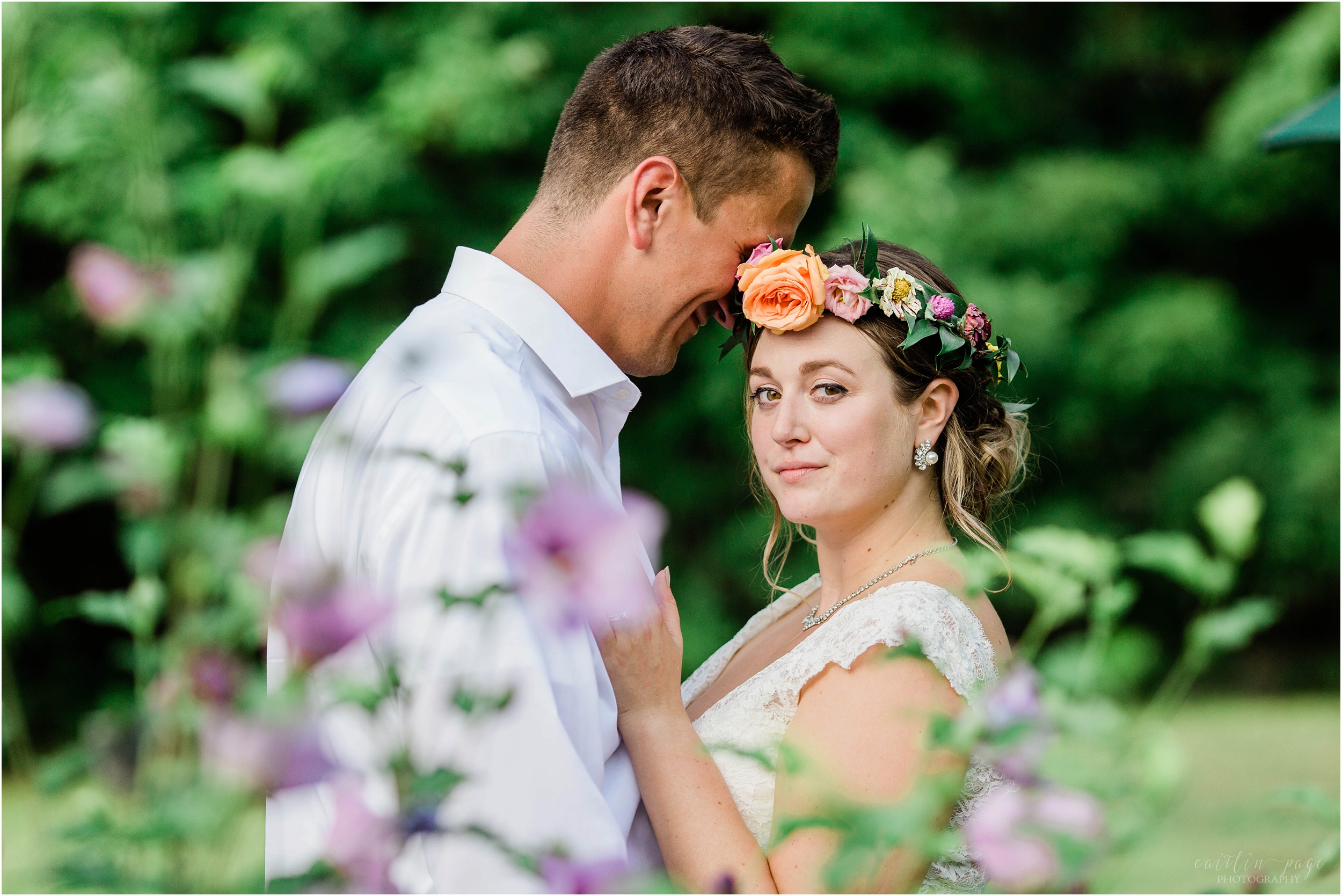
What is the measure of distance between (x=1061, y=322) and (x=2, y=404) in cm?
882

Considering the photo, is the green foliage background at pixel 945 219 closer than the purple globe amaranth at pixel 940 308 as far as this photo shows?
No

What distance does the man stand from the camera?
45.6 inches

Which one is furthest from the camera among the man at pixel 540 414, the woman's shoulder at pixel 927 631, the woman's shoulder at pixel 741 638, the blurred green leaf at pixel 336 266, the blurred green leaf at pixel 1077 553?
the woman's shoulder at pixel 741 638

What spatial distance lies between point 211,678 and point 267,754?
75 mm

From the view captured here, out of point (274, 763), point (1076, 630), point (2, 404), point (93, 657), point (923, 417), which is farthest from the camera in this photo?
point (1076, 630)

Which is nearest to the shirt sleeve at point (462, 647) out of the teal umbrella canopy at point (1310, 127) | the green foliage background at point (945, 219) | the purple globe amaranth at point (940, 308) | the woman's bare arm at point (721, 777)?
the woman's bare arm at point (721, 777)

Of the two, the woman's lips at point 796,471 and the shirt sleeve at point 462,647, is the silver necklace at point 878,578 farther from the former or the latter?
the shirt sleeve at point 462,647

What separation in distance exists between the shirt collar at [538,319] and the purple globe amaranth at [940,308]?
0.72 metres

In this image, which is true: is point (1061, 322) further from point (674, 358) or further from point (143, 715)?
point (143, 715)

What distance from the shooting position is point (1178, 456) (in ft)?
32.2

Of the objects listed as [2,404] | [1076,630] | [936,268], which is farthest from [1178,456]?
[2,404]

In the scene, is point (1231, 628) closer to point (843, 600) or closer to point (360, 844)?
point (360, 844)

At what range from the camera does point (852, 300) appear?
2295 millimetres

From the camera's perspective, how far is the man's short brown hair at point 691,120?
219 cm
